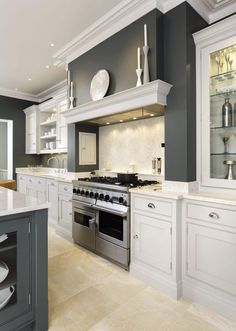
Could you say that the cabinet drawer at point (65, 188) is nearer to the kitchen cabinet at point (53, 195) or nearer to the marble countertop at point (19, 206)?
the kitchen cabinet at point (53, 195)

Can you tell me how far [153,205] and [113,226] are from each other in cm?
74

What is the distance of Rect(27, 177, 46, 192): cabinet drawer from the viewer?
443 cm

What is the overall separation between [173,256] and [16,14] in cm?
321

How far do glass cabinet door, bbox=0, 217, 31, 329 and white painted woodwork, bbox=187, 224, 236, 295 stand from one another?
1.44 meters

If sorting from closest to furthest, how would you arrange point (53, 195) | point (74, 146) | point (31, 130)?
point (74, 146), point (53, 195), point (31, 130)

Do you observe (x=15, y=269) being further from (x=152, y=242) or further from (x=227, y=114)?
(x=227, y=114)

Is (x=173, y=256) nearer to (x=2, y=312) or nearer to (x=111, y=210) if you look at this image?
(x=111, y=210)

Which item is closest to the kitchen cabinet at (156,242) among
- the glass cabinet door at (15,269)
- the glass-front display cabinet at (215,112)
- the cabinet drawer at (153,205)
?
the cabinet drawer at (153,205)

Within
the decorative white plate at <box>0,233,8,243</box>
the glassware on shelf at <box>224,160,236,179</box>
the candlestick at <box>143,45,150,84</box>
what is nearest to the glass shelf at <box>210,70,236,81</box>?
the candlestick at <box>143,45,150,84</box>

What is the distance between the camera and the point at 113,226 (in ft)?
9.11

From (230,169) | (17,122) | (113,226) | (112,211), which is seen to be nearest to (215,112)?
(230,169)

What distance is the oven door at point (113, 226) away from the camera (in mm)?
2562

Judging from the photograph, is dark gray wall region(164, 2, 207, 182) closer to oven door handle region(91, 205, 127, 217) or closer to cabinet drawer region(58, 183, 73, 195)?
oven door handle region(91, 205, 127, 217)

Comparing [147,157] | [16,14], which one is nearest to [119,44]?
[16,14]
